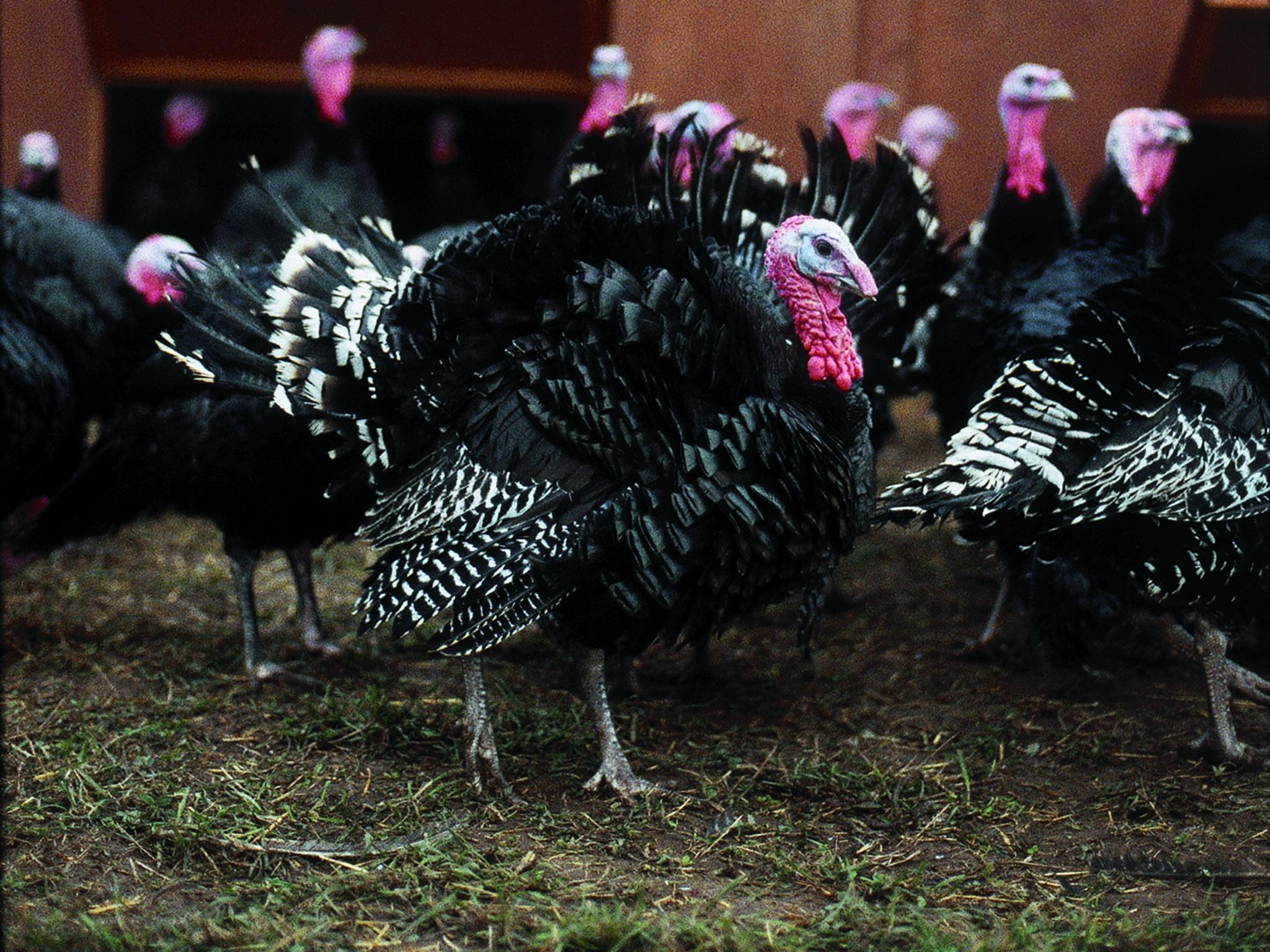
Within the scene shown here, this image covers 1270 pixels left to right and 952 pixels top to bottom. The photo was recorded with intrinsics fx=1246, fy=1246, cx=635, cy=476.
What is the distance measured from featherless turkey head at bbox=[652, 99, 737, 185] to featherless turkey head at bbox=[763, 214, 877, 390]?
0.68m

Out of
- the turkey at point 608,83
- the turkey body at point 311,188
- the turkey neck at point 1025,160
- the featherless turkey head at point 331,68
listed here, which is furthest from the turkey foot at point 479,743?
the featherless turkey head at point 331,68

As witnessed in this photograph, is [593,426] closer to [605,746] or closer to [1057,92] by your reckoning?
[605,746]

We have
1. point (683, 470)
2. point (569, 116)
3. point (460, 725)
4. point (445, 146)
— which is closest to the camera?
point (683, 470)

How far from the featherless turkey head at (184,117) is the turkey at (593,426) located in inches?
221

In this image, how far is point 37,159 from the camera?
20.0 feet

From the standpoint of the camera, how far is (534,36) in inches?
287

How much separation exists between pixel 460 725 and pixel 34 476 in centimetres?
186

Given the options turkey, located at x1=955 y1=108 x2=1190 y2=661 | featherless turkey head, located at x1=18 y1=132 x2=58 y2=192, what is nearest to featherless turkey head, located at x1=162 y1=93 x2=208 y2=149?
featherless turkey head, located at x1=18 y1=132 x2=58 y2=192

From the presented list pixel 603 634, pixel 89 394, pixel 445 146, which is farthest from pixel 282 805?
pixel 445 146

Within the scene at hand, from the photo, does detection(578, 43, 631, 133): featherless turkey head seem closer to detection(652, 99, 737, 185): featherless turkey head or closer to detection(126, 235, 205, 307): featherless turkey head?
detection(652, 99, 737, 185): featherless turkey head

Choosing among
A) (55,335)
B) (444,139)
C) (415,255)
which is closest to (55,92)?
(444,139)

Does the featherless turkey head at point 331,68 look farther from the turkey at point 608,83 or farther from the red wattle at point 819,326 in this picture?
the red wattle at point 819,326

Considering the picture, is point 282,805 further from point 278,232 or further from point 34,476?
point 278,232

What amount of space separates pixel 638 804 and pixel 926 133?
4.09 m
